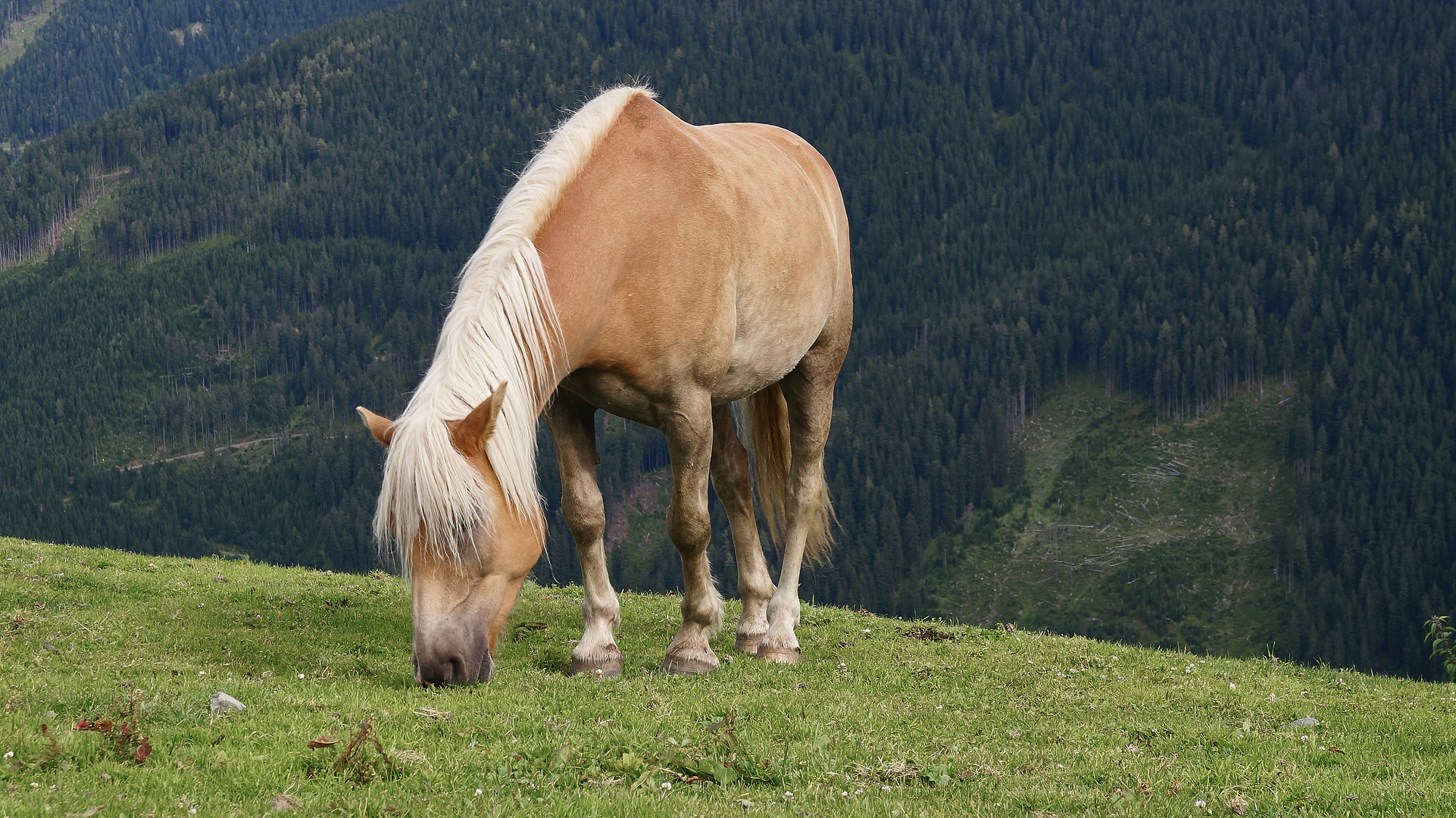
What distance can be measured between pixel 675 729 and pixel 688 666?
2.77m

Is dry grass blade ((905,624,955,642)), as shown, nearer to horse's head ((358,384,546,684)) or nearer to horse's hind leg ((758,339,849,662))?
horse's hind leg ((758,339,849,662))

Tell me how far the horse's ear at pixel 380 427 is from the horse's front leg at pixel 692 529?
2290mm

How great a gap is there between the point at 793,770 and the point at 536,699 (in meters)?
1.94

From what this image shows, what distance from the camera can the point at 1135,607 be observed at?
161500 millimetres

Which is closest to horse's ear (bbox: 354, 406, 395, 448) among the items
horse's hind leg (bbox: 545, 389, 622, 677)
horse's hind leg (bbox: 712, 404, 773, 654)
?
horse's hind leg (bbox: 545, 389, 622, 677)

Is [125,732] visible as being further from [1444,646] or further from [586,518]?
[1444,646]

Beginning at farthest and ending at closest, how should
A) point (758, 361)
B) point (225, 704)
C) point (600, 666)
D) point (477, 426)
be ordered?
1. point (758, 361)
2. point (600, 666)
3. point (477, 426)
4. point (225, 704)

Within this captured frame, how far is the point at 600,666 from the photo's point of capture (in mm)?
9336

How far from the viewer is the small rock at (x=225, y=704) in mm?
6530

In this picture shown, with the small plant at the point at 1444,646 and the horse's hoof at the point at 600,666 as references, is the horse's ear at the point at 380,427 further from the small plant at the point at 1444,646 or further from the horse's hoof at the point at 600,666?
the small plant at the point at 1444,646

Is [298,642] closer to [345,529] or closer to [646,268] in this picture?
[646,268]

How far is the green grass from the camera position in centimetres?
540

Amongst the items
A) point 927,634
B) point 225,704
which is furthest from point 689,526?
point 927,634

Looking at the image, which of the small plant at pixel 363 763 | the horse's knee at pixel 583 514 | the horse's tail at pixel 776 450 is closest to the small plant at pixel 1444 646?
the horse's tail at pixel 776 450
